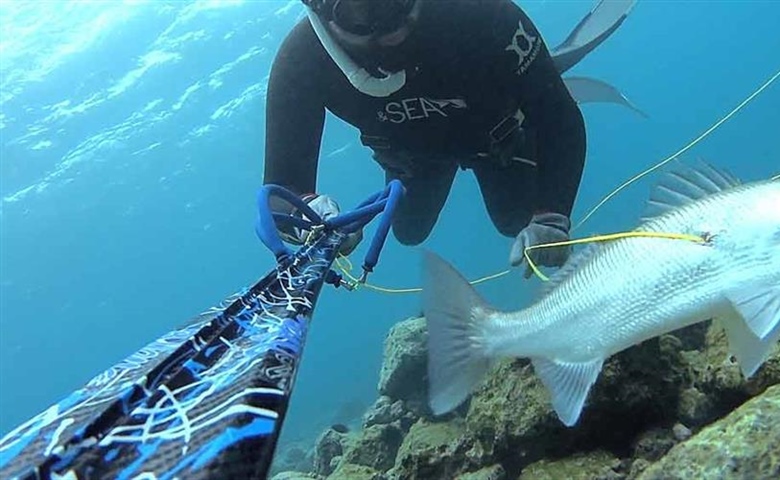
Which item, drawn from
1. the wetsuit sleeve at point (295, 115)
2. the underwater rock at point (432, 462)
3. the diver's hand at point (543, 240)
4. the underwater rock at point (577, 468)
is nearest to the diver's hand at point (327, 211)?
the wetsuit sleeve at point (295, 115)

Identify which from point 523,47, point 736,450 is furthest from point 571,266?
point 523,47

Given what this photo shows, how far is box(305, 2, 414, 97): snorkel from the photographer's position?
13.1ft

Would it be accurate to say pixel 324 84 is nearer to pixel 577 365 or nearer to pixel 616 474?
pixel 577 365

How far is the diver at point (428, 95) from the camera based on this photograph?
397cm

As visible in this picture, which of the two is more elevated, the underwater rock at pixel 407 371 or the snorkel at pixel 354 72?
the snorkel at pixel 354 72

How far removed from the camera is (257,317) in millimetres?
1864

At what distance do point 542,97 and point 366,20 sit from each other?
1.40 meters

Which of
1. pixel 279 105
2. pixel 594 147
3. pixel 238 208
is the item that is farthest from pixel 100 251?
pixel 594 147

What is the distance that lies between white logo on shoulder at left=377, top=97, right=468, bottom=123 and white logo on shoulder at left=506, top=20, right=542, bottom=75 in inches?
21.2

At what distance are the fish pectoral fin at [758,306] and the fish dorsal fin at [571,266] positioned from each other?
54cm

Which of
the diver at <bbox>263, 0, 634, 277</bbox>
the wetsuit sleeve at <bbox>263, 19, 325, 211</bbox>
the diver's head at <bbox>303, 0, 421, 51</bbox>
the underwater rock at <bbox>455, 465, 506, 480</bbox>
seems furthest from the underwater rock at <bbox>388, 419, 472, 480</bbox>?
the diver's head at <bbox>303, 0, 421, 51</bbox>

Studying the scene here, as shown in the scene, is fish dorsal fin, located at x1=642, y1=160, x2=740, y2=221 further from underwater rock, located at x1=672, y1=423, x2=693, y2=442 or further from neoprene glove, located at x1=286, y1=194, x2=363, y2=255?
neoprene glove, located at x1=286, y1=194, x2=363, y2=255

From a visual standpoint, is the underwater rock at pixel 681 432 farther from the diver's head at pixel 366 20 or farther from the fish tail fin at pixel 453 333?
the diver's head at pixel 366 20

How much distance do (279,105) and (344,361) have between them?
187 ft
